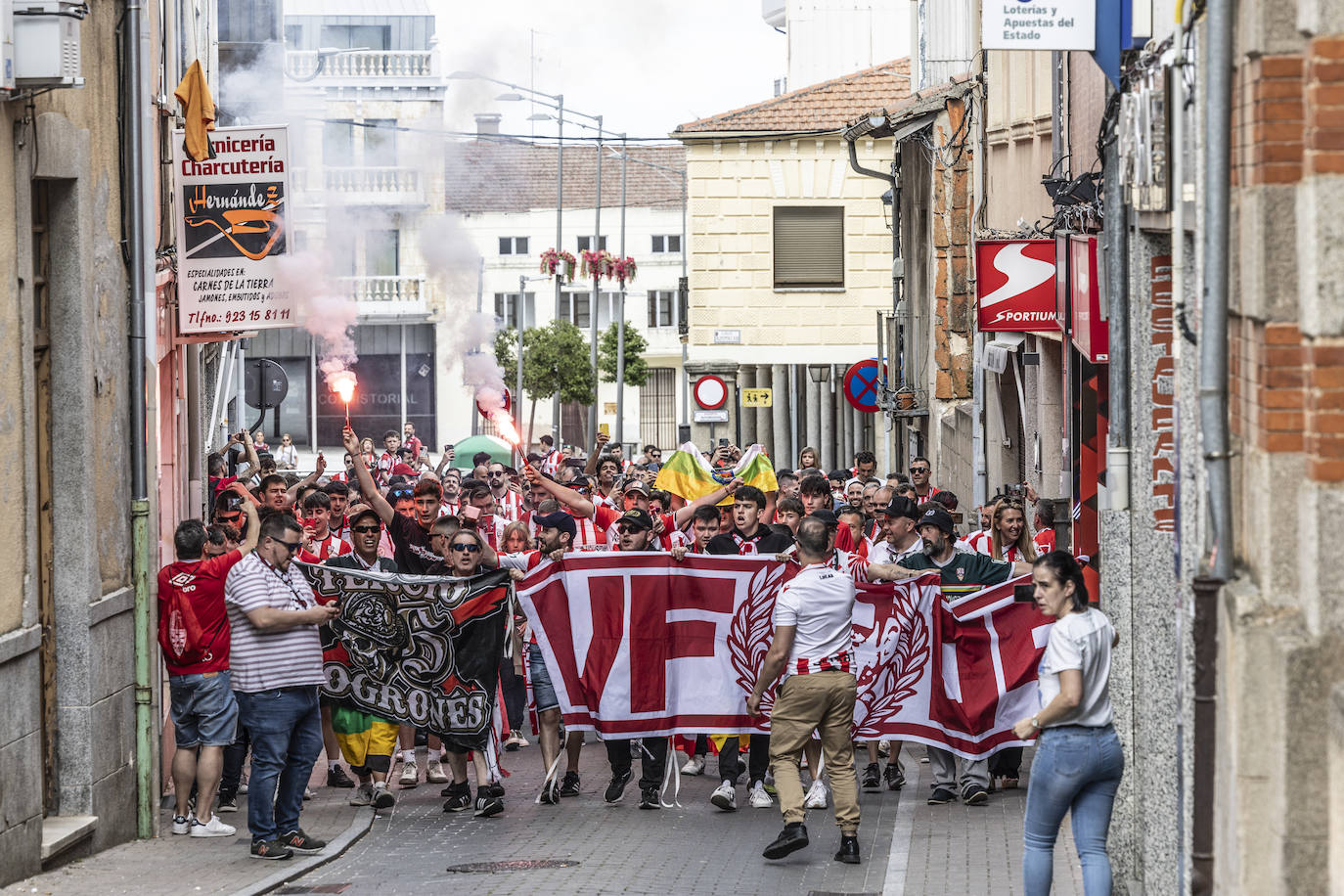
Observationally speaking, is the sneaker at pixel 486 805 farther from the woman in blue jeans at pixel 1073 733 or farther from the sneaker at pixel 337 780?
the woman in blue jeans at pixel 1073 733

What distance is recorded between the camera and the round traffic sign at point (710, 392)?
3114 centimetres

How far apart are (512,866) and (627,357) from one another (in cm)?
5407

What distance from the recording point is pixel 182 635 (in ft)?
36.0

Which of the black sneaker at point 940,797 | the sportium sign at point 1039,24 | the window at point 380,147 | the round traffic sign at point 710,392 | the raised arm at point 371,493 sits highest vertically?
the window at point 380,147

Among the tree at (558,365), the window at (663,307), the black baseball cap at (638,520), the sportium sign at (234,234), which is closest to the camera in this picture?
the black baseball cap at (638,520)

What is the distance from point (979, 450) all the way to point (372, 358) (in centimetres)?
4748

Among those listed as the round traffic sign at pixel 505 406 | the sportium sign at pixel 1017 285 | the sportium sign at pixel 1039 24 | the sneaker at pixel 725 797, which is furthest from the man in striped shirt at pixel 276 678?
the sportium sign at pixel 1017 285

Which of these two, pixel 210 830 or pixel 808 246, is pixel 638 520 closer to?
pixel 210 830

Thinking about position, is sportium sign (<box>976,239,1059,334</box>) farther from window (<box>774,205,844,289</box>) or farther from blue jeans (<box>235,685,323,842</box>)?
window (<box>774,205,844,289</box>)

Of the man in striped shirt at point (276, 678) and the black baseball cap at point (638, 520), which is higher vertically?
the black baseball cap at point (638, 520)

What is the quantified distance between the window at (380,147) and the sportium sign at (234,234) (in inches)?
1337

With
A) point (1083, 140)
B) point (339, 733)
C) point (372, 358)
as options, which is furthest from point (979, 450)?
point (372, 358)

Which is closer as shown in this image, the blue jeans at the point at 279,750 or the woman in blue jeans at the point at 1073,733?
the woman in blue jeans at the point at 1073,733

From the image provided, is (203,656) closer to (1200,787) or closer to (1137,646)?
(1137,646)
